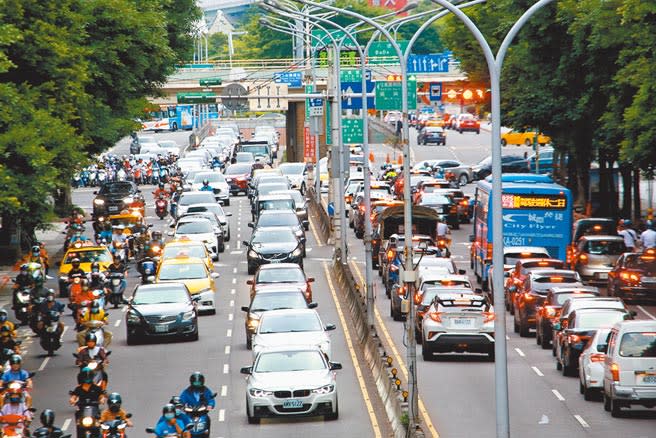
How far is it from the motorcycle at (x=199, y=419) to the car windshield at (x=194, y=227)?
3120cm

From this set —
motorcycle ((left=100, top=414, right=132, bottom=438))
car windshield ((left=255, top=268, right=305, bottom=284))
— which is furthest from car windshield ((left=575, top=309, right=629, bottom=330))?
motorcycle ((left=100, top=414, right=132, bottom=438))

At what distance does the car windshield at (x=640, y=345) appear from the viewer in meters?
26.3

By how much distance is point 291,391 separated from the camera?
2725cm

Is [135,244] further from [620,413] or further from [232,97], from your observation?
[620,413]

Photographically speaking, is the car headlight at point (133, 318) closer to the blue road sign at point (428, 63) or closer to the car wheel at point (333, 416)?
the car wheel at point (333, 416)

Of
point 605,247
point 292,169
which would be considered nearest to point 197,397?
point 605,247

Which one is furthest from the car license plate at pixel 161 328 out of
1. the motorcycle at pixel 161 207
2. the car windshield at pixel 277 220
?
the motorcycle at pixel 161 207

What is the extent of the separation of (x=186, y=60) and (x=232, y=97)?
15.4 m

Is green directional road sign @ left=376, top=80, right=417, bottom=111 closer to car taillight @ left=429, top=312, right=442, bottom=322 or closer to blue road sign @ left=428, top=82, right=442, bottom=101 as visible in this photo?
car taillight @ left=429, top=312, right=442, bottom=322

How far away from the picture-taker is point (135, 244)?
2197 inches

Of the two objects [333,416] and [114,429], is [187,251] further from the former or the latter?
[114,429]

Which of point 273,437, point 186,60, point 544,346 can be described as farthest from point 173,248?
point 186,60

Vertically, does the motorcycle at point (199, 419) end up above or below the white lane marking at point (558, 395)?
above

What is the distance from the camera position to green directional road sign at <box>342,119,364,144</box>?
58.7m
